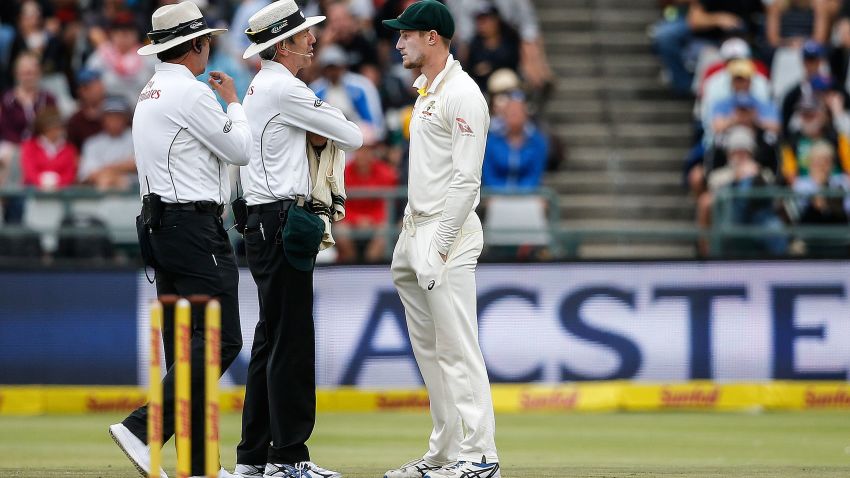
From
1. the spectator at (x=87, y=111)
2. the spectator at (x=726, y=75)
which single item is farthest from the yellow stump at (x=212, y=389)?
the spectator at (x=726, y=75)

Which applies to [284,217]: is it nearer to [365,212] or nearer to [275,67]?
[275,67]

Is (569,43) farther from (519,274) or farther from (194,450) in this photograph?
(194,450)

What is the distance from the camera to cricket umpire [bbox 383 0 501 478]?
8.88 m

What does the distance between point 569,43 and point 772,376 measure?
723 cm

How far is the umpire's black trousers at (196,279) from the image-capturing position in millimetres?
8531

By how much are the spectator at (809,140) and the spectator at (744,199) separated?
72cm

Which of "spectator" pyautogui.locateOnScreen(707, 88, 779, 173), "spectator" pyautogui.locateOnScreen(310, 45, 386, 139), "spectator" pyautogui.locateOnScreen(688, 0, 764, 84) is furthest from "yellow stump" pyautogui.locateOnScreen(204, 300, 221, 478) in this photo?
"spectator" pyautogui.locateOnScreen(688, 0, 764, 84)

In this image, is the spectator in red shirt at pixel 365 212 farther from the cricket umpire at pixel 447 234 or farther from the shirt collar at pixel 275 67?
the shirt collar at pixel 275 67

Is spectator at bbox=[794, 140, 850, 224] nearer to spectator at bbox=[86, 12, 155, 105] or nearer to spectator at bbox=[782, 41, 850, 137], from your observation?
spectator at bbox=[782, 41, 850, 137]

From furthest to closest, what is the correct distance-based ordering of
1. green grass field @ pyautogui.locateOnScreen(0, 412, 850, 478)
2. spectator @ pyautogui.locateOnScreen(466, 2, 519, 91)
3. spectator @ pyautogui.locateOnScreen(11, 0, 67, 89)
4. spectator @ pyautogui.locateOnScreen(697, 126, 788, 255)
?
spectator @ pyautogui.locateOnScreen(11, 0, 67, 89) → spectator @ pyautogui.locateOnScreen(466, 2, 519, 91) → spectator @ pyautogui.locateOnScreen(697, 126, 788, 255) → green grass field @ pyautogui.locateOnScreen(0, 412, 850, 478)

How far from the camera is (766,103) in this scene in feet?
59.8

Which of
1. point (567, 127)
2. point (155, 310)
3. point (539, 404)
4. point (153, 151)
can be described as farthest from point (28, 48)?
point (155, 310)

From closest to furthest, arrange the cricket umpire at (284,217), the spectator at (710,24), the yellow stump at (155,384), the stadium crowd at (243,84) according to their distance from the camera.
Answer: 1. the yellow stump at (155,384)
2. the cricket umpire at (284,217)
3. the stadium crowd at (243,84)
4. the spectator at (710,24)

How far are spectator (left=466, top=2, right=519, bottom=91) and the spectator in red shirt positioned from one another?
2.35 meters
